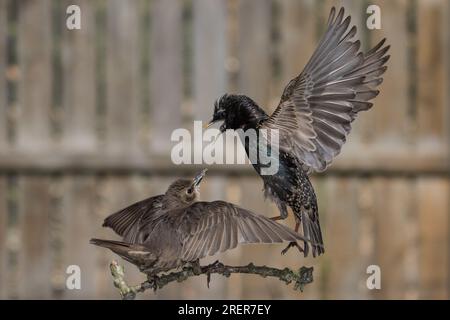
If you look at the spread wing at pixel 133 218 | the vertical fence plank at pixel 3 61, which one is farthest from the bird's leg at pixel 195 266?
the vertical fence plank at pixel 3 61

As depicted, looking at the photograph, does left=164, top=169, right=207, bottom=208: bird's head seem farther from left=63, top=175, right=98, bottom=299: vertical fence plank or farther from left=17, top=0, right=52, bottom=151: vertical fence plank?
left=17, top=0, right=52, bottom=151: vertical fence plank

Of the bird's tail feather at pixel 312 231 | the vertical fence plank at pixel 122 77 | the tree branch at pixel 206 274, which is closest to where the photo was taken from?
the tree branch at pixel 206 274

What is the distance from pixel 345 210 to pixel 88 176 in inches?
47.4

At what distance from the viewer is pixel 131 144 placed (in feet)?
12.4

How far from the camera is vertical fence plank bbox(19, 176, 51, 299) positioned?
3.87 metres

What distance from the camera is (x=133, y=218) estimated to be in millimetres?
1023

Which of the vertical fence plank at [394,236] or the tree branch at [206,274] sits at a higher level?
the tree branch at [206,274]

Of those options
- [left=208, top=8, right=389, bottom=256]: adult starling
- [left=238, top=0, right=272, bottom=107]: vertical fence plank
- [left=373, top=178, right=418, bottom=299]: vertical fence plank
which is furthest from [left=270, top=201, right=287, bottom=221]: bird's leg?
[left=373, top=178, right=418, bottom=299]: vertical fence plank

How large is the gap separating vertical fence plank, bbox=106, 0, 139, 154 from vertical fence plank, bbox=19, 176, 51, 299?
0.43 m

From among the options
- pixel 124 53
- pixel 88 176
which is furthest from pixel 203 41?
pixel 88 176

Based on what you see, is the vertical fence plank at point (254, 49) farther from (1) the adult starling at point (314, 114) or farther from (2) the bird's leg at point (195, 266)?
Result: (2) the bird's leg at point (195, 266)

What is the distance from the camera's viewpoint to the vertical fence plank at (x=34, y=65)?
3.90m
